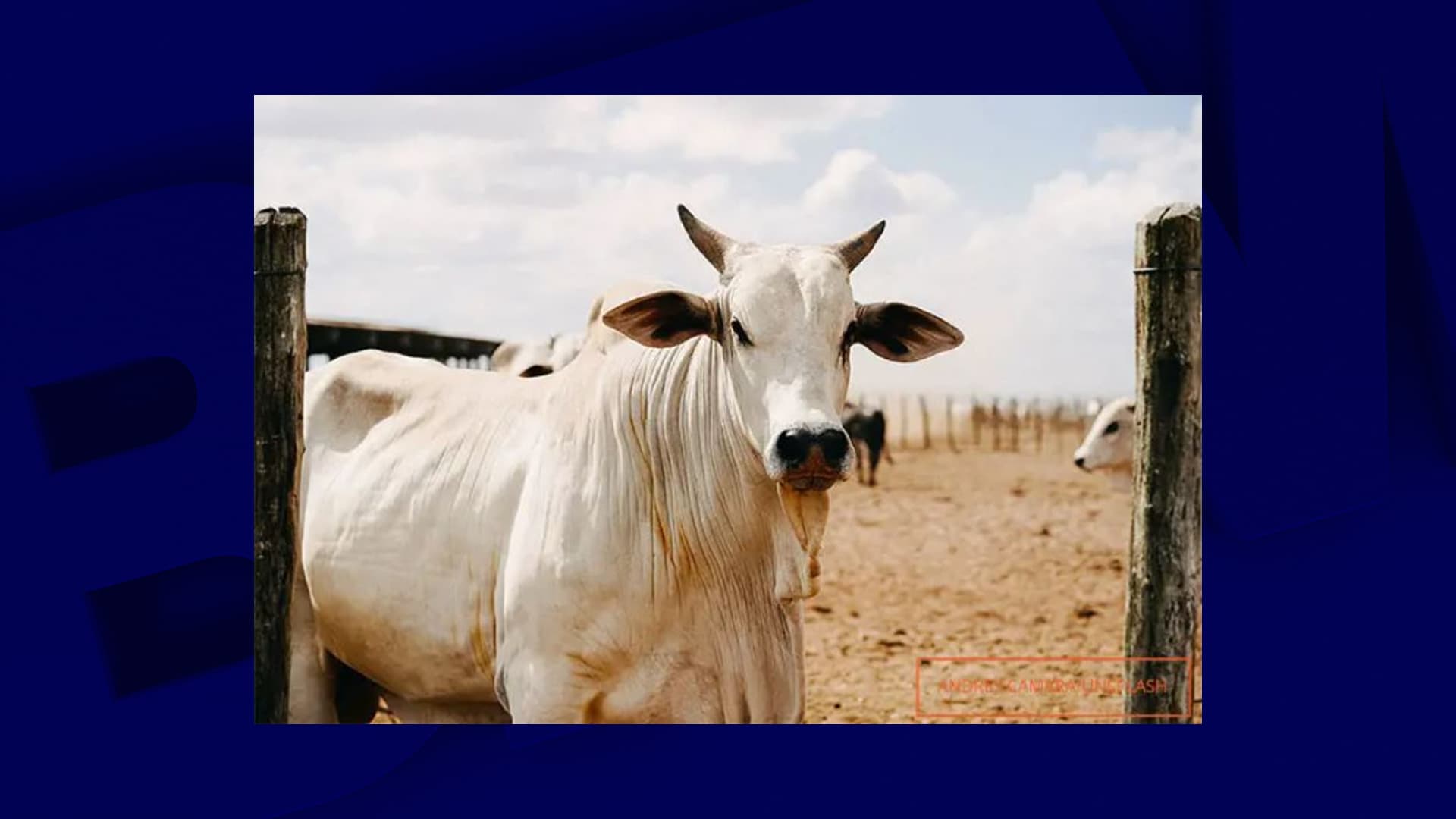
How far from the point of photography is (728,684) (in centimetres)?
438

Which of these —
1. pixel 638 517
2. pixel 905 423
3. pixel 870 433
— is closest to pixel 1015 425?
pixel 905 423

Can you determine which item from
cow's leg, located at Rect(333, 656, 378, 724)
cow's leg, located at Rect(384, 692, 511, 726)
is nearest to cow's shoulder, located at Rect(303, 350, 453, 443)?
cow's leg, located at Rect(333, 656, 378, 724)

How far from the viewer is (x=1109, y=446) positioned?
691cm

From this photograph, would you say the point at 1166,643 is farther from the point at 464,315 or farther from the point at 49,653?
the point at 49,653

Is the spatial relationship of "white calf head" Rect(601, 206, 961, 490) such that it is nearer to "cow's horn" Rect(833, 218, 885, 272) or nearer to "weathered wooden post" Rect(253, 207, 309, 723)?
"cow's horn" Rect(833, 218, 885, 272)

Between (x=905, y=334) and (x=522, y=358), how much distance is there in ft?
4.20

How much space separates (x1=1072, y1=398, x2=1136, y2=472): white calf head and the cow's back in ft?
8.12

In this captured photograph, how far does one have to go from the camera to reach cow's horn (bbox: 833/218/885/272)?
4.23 metres

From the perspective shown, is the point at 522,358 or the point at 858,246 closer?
the point at 858,246

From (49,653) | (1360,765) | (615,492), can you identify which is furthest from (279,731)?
(1360,765)

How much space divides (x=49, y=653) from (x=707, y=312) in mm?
2094

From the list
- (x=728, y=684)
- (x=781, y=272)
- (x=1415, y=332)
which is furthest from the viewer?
(x=1415, y=332)

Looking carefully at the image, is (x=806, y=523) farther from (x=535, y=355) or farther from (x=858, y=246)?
(x=535, y=355)
